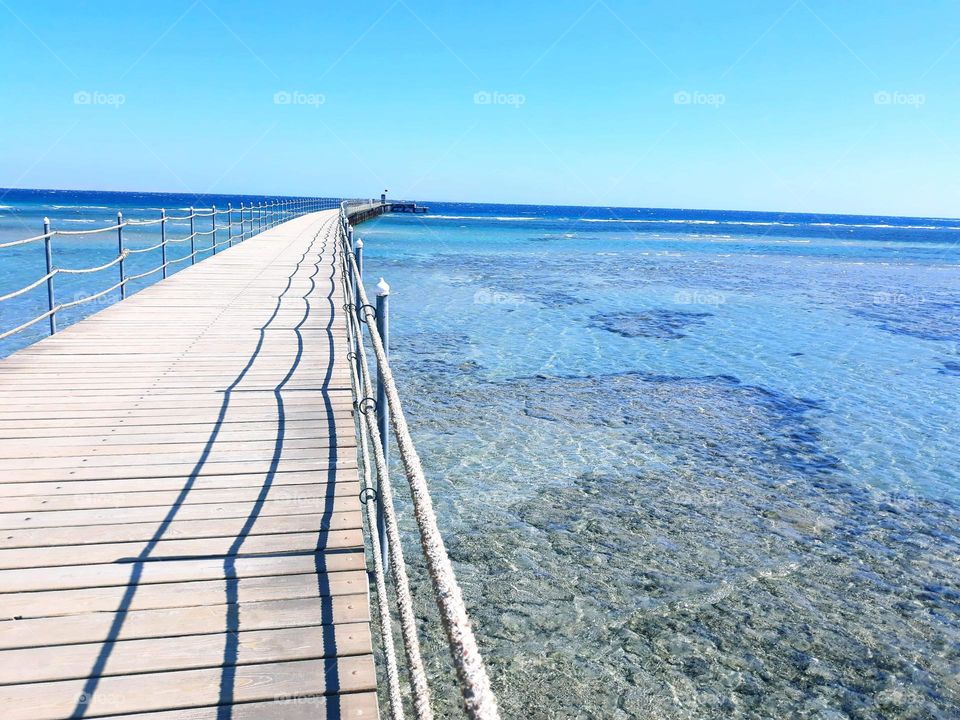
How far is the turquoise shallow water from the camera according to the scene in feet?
14.8

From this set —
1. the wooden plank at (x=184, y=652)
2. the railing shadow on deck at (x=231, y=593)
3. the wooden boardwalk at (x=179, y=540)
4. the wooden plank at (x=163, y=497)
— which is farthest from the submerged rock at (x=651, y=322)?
the wooden plank at (x=184, y=652)

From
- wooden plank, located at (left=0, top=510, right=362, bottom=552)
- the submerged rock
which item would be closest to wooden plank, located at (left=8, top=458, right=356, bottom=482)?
wooden plank, located at (left=0, top=510, right=362, bottom=552)

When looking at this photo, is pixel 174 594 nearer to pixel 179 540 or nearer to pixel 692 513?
pixel 179 540

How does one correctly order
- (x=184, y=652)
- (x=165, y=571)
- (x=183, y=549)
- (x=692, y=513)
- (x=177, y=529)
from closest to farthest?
(x=184, y=652)
(x=165, y=571)
(x=183, y=549)
(x=177, y=529)
(x=692, y=513)

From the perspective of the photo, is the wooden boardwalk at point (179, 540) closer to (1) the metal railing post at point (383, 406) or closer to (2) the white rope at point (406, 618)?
(1) the metal railing post at point (383, 406)

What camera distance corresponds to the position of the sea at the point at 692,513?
4.51 m

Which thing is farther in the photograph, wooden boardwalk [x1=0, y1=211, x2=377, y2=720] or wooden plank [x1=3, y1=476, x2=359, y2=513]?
wooden plank [x1=3, y1=476, x2=359, y2=513]

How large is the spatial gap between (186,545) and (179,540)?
0.07 metres

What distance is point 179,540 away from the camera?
3408 mm

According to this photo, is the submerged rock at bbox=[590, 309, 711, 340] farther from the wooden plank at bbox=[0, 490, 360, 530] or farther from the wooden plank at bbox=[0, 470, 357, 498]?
the wooden plank at bbox=[0, 490, 360, 530]

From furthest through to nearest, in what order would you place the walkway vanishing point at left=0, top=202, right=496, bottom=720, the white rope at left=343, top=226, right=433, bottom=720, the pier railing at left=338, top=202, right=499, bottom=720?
the walkway vanishing point at left=0, top=202, right=496, bottom=720
the white rope at left=343, top=226, right=433, bottom=720
the pier railing at left=338, top=202, right=499, bottom=720

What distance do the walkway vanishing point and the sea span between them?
135 cm

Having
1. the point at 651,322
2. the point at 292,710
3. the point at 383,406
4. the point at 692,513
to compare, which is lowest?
the point at 692,513

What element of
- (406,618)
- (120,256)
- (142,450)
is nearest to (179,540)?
(142,450)
